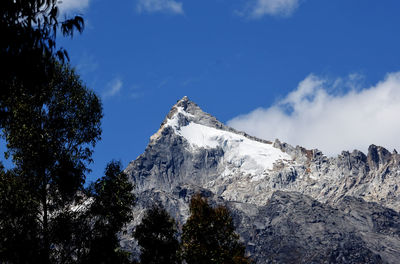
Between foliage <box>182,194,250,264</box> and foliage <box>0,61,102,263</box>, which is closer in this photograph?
foliage <box>0,61,102,263</box>

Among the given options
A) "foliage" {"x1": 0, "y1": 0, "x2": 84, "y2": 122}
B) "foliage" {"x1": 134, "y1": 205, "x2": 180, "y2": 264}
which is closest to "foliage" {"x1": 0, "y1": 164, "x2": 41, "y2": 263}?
"foliage" {"x1": 0, "y1": 0, "x2": 84, "y2": 122}

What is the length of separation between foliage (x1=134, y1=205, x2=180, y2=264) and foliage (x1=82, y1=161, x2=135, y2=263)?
19081 mm

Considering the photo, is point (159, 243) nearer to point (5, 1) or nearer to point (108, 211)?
point (108, 211)

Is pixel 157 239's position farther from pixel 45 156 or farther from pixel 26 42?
pixel 26 42

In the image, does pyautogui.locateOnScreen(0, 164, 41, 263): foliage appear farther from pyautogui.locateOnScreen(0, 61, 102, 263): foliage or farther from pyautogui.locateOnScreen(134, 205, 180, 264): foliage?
pyautogui.locateOnScreen(134, 205, 180, 264): foliage

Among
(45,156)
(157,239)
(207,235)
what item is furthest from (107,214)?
(157,239)

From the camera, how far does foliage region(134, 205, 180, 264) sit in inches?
2317

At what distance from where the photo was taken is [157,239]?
59656mm

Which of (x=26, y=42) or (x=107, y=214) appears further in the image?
(x=107, y=214)

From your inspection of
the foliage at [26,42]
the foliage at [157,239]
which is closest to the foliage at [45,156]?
the foliage at [26,42]

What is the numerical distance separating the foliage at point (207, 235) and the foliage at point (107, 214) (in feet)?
42.1

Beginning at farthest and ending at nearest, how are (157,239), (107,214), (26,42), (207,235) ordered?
(157,239)
(207,235)
(107,214)
(26,42)

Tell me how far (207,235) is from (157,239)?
9143 millimetres

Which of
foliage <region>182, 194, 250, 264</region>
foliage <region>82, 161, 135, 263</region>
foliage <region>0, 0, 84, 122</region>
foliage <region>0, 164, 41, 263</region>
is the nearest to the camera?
foliage <region>0, 0, 84, 122</region>
